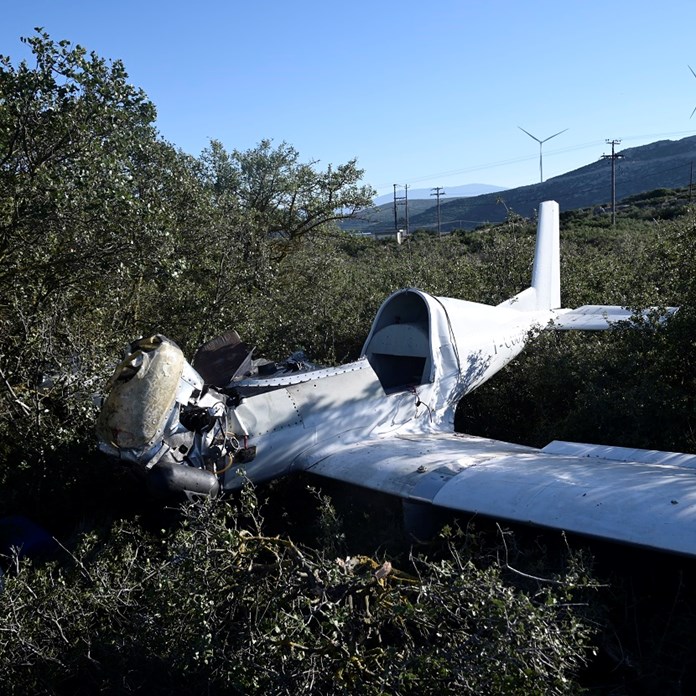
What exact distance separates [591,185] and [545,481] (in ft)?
299

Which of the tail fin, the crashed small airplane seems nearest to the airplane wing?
the crashed small airplane

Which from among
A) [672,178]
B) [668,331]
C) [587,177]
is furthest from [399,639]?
[587,177]

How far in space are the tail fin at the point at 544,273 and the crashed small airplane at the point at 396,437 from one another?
1.12m

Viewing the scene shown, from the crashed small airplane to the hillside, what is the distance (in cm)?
6903

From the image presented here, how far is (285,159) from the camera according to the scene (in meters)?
18.8

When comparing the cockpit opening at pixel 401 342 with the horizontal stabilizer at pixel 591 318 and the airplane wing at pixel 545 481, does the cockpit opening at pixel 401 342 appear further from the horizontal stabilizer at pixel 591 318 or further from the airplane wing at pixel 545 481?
the horizontal stabilizer at pixel 591 318

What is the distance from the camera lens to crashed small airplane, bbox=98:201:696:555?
15.1 ft

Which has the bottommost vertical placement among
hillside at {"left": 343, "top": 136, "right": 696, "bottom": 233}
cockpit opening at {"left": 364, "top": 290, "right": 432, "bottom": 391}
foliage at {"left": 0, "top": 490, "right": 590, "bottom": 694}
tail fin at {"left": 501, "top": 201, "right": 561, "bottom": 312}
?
foliage at {"left": 0, "top": 490, "right": 590, "bottom": 694}

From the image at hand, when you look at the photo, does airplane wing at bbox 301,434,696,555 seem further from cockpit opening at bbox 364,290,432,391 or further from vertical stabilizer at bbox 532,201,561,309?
vertical stabilizer at bbox 532,201,561,309

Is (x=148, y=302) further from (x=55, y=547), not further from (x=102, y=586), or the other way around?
(x=102, y=586)

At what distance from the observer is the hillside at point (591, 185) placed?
3172 inches

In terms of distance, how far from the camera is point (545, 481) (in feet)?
16.4

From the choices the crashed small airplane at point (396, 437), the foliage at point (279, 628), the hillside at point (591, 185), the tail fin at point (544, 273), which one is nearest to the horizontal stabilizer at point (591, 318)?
the crashed small airplane at point (396, 437)

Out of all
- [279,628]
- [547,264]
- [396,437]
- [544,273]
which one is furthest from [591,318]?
[279,628]
